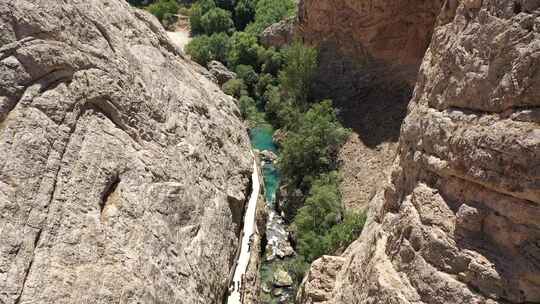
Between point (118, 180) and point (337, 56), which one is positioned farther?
point (337, 56)

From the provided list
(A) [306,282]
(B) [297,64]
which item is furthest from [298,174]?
(A) [306,282]

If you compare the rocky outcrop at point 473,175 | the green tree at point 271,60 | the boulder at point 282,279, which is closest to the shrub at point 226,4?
the green tree at point 271,60

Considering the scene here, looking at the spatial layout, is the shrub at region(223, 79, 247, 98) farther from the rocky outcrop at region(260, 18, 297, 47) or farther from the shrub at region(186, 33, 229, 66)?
the shrub at region(186, 33, 229, 66)

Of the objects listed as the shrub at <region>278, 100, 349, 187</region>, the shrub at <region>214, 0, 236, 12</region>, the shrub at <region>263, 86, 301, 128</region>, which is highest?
the shrub at <region>214, 0, 236, 12</region>

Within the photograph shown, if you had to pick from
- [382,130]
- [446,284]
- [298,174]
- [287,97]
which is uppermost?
[287,97]

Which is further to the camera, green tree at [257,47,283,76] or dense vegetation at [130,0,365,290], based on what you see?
green tree at [257,47,283,76]

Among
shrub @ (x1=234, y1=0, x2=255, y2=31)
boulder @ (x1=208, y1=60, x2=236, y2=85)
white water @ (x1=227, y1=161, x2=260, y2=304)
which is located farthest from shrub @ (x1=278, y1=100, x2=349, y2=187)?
shrub @ (x1=234, y1=0, x2=255, y2=31)

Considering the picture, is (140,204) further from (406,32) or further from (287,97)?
(287,97)
